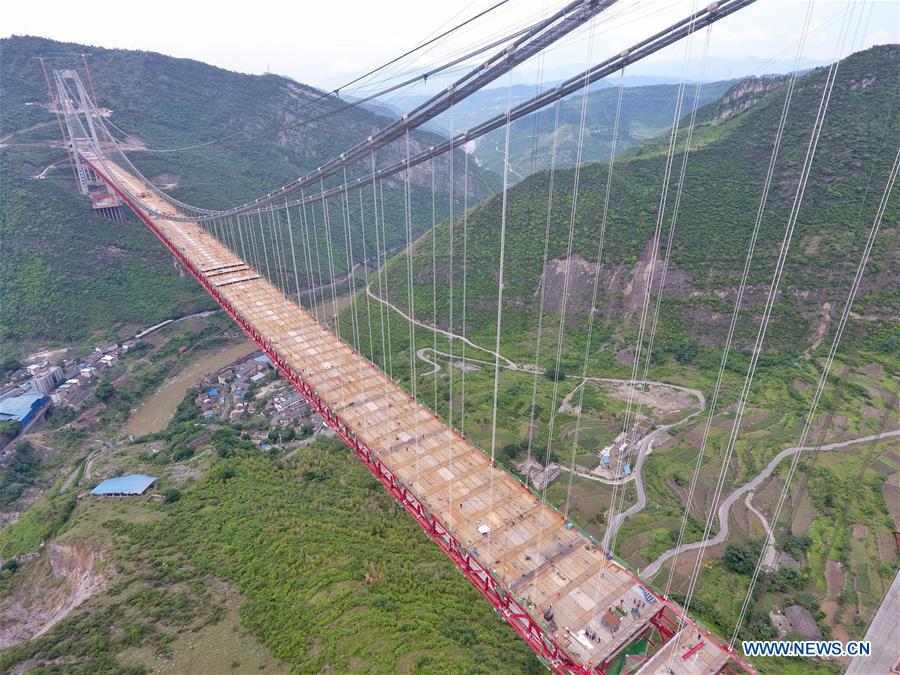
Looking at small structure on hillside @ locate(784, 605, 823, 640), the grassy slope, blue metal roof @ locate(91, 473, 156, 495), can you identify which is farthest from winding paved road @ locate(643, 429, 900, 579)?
blue metal roof @ locate(91, 473, 156, 495)

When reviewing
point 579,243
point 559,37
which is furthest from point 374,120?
point 559,37

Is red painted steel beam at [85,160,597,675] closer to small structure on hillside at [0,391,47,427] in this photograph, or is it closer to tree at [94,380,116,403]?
tree at [94,380,116,403]

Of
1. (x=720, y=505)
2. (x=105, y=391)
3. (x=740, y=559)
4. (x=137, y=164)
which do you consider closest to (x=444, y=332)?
(x=720, y=505)

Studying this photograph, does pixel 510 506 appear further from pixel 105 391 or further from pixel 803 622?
pixel 105 391

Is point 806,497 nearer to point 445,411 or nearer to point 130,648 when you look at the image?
point 445,411

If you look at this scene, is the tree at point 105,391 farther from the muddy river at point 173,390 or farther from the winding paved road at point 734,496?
the winding paved road at point 734,496

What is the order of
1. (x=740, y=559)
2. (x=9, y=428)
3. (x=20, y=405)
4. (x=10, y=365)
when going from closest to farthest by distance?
1. (x=740, y=559)
2. (x=9, y=428)
3. (x=20, y=405)
4. (x=10, y=365)
